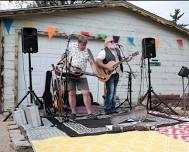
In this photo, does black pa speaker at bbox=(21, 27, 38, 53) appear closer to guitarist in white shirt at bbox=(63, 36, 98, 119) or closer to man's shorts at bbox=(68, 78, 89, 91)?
guitarist in white shirt at bbox=(63, 36, 98, 119)

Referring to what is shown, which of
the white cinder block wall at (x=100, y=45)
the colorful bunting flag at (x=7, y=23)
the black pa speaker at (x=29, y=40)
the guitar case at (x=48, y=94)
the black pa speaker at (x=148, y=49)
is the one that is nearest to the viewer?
the black pa speaker at (x=29, y=40)

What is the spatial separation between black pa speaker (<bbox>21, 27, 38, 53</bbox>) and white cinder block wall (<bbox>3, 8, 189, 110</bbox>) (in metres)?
2.19

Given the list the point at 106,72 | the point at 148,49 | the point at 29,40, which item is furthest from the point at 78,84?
the point at 148,49

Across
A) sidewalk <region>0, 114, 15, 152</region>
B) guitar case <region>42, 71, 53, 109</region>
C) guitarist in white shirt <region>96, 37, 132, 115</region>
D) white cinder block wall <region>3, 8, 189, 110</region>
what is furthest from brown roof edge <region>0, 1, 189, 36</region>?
sidewalk <region>0, 114, 15, 152</region>

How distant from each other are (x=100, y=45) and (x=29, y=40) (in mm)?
3665

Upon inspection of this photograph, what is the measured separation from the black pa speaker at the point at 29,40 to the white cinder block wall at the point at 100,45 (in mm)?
2193

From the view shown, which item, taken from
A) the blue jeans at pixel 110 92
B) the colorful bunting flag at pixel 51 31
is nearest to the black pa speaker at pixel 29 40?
the blue jeans at pixel 110 92

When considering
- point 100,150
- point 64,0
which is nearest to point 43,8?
point 100,150

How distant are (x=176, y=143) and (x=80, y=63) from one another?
9.72 feet

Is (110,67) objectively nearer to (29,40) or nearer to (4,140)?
(29,40)

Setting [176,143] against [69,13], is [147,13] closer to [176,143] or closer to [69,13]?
[69,13]

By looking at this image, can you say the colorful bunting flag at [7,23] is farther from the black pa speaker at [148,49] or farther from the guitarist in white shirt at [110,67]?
the black pa speaker at [148,49]

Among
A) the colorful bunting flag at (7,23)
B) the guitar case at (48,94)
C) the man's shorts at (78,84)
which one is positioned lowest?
the guitar case at (48,94)

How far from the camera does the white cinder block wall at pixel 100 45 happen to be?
983cm
